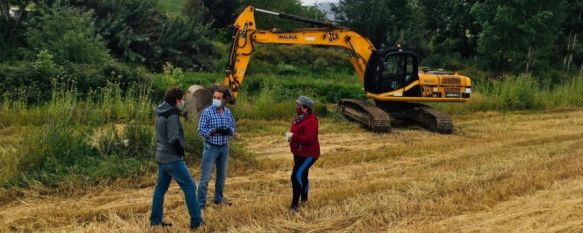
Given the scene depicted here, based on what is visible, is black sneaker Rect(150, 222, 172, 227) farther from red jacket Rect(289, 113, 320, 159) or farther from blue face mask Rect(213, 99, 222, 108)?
red jacket Rect(289, 113, 320, 159)

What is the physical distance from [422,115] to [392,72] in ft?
4.53

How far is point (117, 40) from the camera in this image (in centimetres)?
2327

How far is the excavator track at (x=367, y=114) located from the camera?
13.6 m

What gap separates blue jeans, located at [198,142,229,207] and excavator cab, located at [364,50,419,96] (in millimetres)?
8040

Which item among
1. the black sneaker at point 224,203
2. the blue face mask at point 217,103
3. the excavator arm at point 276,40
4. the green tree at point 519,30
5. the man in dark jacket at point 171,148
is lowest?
the black sneaker at point 224,203

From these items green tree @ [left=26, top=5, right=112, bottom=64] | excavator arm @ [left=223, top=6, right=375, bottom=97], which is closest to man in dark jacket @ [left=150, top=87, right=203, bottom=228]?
excavator arm @ [left=223, top=6, right=375, bottom=97]

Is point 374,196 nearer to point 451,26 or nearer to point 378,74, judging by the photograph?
point 378,74

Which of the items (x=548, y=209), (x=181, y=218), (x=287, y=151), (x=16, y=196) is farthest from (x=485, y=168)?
(x=16, y=196)

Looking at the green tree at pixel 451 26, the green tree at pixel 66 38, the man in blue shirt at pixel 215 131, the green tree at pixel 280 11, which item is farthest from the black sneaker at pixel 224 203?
the green tree at pixel 451 26

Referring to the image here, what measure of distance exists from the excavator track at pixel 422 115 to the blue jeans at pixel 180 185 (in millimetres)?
8733

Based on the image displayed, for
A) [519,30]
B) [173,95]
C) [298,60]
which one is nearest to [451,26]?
[519,30]

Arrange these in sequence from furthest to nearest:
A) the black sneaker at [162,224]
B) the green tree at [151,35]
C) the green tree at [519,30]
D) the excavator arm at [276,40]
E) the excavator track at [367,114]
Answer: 1. the green tree at [519,30]
2. the green tree at [151,35]
3. the excavator arm at [276,40]
4. the excavator track at [367,114]
5. the black sneaker at [162,224]

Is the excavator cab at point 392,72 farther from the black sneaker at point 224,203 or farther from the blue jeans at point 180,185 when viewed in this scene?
the blue jeans at point 180,185

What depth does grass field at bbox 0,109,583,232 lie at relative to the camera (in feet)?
21.7
